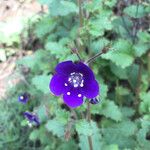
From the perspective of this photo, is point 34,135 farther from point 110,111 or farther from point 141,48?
point 141,48

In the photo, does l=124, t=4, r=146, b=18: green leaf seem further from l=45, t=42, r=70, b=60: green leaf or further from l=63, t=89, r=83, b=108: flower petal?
l=63, t=89, r=83, b=108: flower petal

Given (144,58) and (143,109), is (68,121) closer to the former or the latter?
(143,109)

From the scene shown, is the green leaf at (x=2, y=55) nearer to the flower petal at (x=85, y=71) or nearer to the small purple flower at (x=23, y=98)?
the small purple flower at (x=23, y=98)

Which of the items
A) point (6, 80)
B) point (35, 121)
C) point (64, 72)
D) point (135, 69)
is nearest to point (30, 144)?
point (35, 121)

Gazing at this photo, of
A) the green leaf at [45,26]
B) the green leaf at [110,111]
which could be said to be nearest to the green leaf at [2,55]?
the green leaf at [45,26]

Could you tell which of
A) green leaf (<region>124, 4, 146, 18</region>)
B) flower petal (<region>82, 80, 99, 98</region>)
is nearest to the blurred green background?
green leaf (<region>124, 4, 146, 18</region>)

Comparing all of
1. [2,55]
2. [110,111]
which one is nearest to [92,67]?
[110,111]

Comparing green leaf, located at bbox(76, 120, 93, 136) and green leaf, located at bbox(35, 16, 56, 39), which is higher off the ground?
green leaf, located at bbox(76, 120, 93, 136)

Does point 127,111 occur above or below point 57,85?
below
